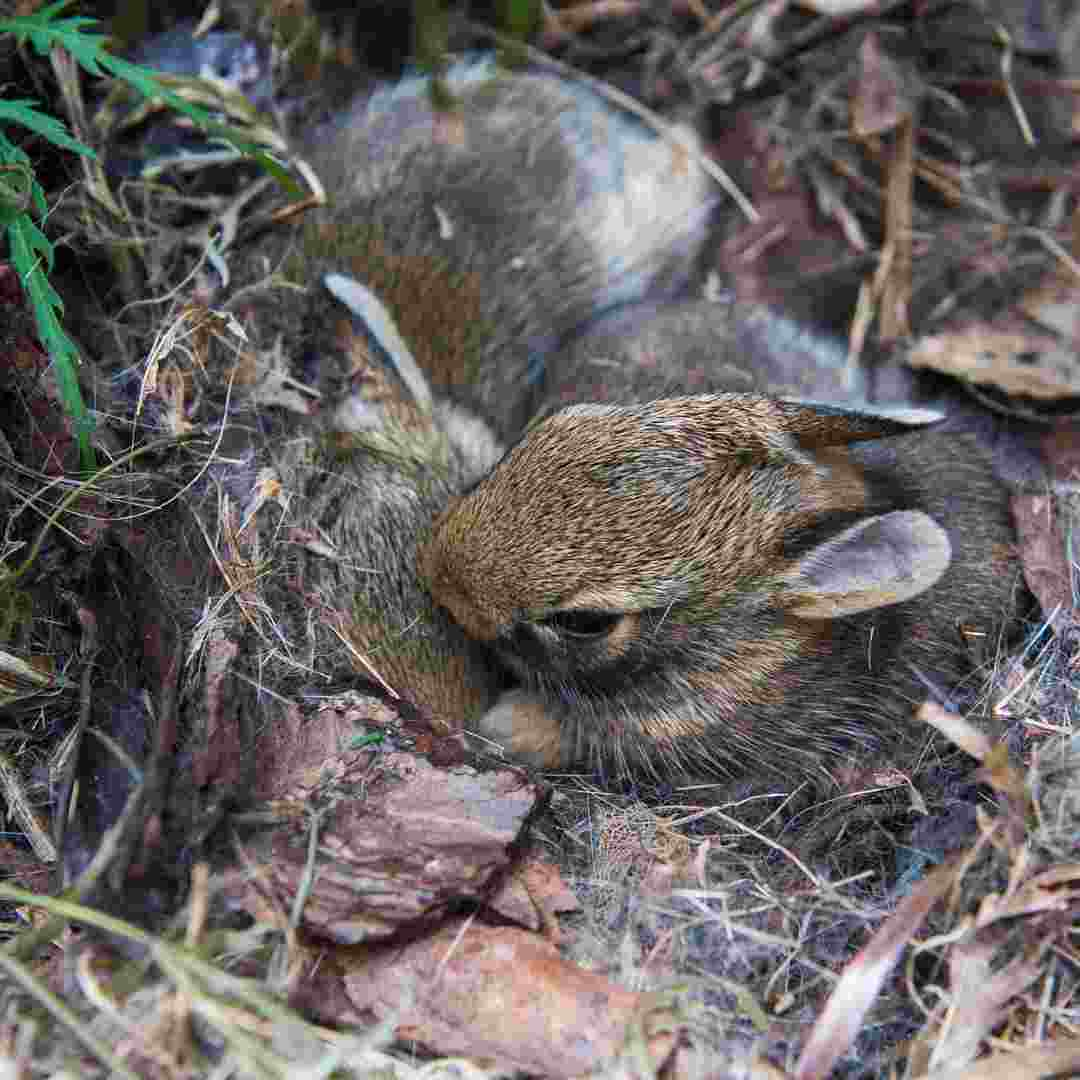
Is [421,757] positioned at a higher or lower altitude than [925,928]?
higher

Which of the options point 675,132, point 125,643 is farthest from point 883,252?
point 125,643

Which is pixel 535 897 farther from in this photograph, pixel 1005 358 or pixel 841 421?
pixel 1005 358

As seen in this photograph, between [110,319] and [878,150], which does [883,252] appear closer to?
[878,150]

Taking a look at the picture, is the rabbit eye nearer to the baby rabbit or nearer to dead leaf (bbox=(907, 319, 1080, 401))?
the baby rabbit

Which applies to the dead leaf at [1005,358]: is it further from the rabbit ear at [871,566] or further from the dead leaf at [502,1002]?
the dead leaf at [502,1002]

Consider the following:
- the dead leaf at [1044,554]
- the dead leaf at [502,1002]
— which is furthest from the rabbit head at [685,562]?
the dead leaf at [502,1002]

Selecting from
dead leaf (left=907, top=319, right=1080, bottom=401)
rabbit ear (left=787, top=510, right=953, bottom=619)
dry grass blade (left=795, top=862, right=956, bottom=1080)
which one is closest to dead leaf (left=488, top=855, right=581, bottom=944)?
dry grass blade (left=795, top=862, right=956, bottom=1080)
